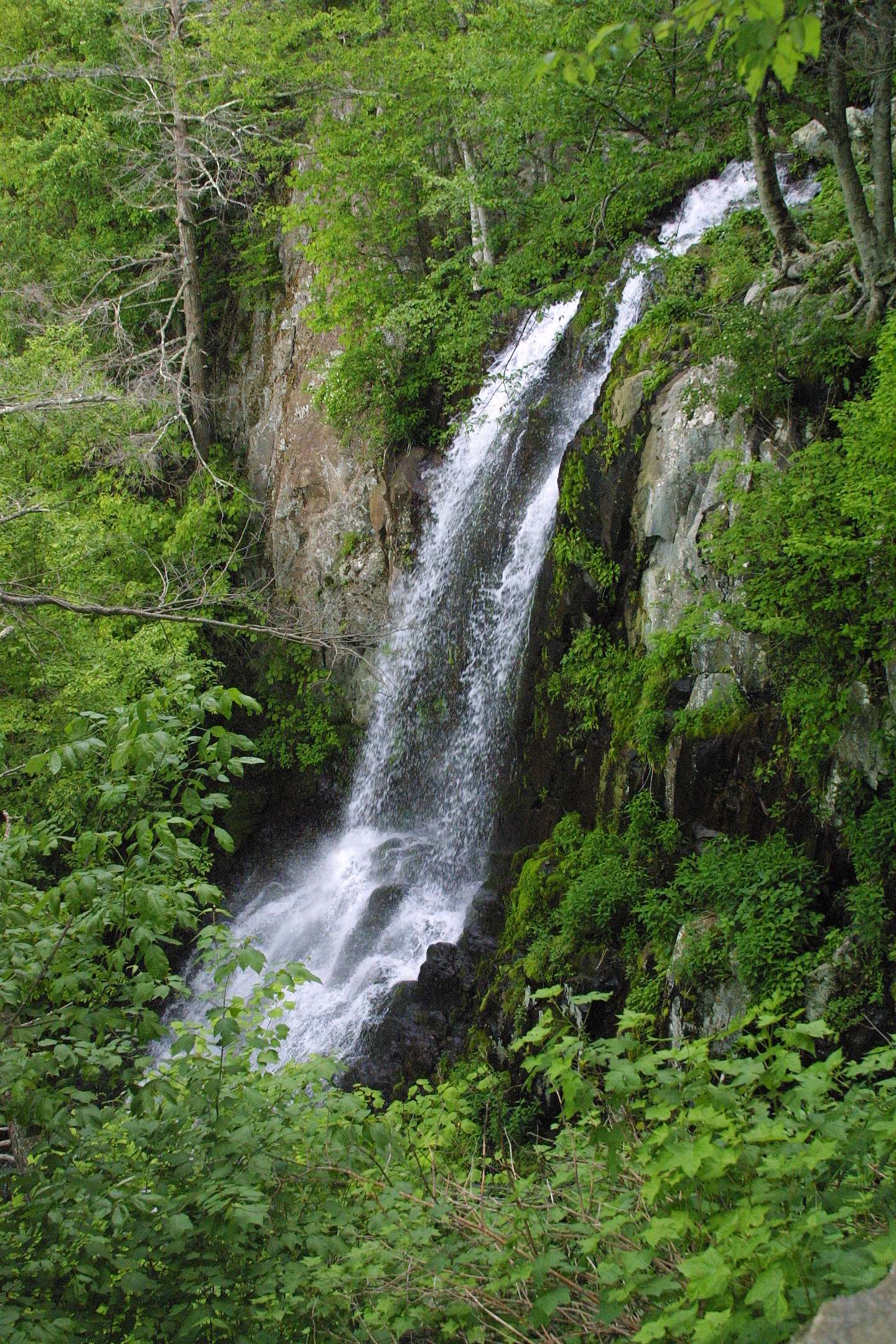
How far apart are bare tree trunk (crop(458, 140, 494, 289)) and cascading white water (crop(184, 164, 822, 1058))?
1159 millimetres

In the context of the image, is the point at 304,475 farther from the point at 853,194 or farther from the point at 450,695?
the point at 853,194

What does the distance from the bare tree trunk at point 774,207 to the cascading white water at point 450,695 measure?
1.60 m

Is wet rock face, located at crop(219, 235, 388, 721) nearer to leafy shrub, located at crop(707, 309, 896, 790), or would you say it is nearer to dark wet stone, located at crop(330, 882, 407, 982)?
dark wet stone, located at crop(330, 882, 407, 982)

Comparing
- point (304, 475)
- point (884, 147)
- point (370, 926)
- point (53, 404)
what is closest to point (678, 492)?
point (884, 147)

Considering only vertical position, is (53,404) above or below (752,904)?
above

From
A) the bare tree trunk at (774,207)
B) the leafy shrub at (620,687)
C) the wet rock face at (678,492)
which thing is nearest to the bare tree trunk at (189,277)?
the leafy shrub at (620,687)

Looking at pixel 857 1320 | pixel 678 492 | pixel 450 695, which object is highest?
pixel 678 492

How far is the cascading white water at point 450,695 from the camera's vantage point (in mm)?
9242

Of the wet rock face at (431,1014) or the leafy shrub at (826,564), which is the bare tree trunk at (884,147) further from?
the wet rock face at (431,1014)

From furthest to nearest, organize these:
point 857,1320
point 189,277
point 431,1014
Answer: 1. point 189,277
2. point 431,1014
3. point 857,1320

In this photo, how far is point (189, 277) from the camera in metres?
14.5

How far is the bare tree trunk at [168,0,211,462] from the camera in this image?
1363cm

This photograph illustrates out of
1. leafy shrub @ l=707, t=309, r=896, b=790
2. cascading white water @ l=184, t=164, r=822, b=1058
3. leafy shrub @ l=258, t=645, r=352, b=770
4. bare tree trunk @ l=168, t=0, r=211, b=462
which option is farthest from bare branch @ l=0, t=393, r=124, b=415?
bare tree trunk @ l=168, t=0, r=211, b=462

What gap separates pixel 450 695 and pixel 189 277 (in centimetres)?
922
